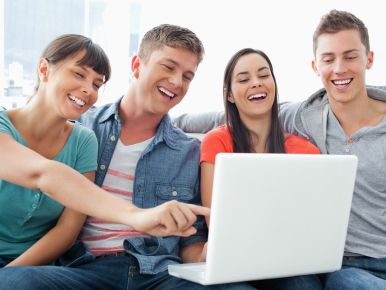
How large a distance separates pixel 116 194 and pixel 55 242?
0.24m

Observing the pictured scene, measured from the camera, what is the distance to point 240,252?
3.47 ft

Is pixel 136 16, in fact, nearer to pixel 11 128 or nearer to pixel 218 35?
pixel 218 35

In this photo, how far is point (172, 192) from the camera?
1565mm

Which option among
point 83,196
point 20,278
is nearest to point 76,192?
point 83,196

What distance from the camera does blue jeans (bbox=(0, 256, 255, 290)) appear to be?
1.16 meters

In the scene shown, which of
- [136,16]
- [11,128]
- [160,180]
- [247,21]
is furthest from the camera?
[247,21]

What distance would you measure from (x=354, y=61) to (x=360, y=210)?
1.54ft

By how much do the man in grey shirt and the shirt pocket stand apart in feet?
1.39

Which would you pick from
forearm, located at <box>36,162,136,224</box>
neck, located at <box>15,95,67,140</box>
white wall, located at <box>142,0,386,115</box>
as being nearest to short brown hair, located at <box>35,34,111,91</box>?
neck, located at <box>15,95,67,140</box>

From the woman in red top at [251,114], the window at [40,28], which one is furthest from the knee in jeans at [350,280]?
the window at [40,28]

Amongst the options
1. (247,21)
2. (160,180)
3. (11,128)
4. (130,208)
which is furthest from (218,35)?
(130,208)

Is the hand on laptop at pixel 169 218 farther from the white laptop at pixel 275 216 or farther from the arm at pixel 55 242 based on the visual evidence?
the arm at pixel 55 242

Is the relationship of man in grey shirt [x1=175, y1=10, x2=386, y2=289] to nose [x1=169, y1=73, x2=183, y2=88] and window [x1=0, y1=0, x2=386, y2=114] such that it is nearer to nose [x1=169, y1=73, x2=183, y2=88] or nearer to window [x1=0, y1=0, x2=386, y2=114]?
nose [x1=169, y1=73, x2=183, y2=88]

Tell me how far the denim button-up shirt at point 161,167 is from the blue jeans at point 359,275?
0.40 m
